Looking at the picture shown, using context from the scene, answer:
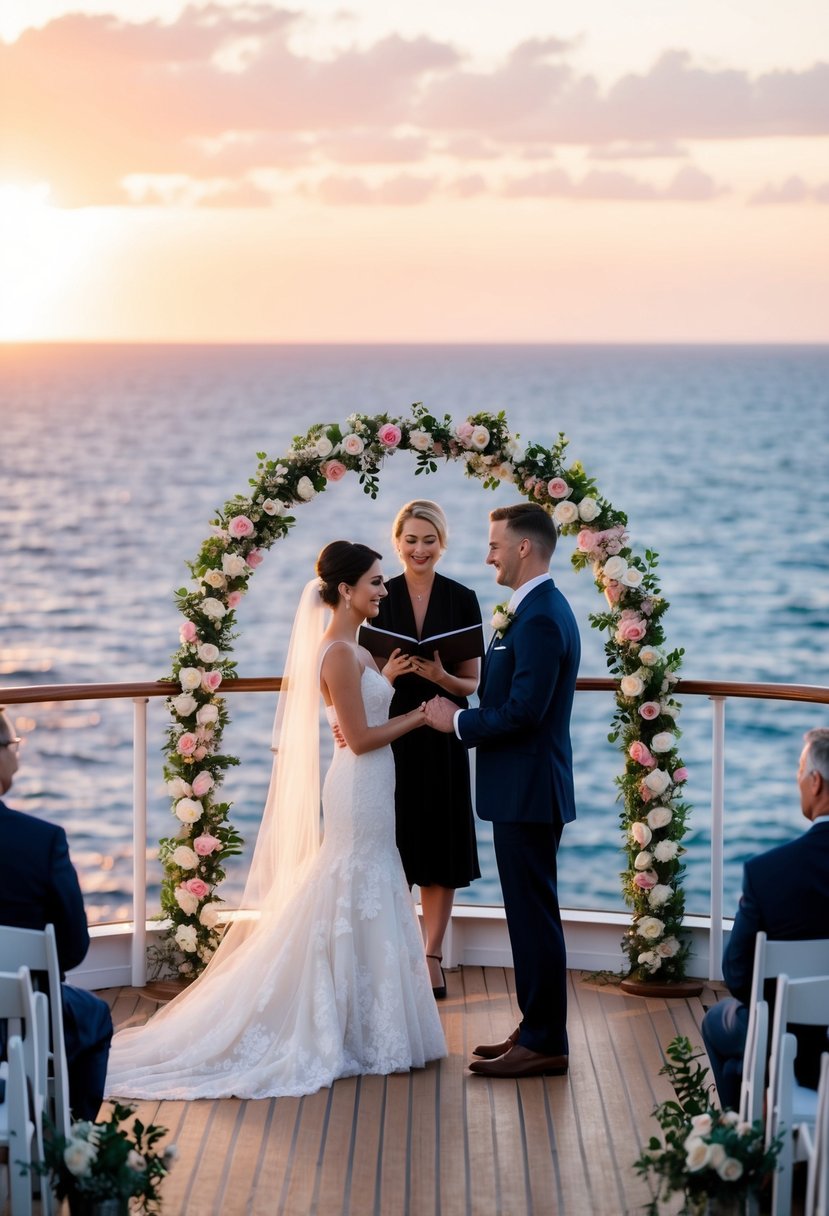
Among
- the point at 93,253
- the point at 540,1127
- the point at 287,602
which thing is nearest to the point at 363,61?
the point at 93,253

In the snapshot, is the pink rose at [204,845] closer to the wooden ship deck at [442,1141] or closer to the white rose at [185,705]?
the white rose at [185,705]

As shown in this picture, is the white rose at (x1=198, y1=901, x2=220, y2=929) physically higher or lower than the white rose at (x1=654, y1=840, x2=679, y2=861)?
lower

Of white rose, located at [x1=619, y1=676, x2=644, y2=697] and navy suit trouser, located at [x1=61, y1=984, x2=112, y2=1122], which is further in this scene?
white rose, located at [x1=619, y1=676, x2=644, y2=697]

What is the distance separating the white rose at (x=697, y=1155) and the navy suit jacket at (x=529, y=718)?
5.17 feet

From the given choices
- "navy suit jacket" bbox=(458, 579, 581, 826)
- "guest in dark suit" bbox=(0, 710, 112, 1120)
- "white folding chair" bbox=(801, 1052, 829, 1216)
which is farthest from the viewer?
"navy suit jacket" bbox=(458, 579, 581, 826)

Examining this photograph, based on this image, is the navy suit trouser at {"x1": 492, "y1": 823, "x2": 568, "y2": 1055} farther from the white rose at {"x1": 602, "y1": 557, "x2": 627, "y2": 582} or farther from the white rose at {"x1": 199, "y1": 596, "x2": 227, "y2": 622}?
the white rose at {"x1": 199, "y1": 596, "x2": 227, "y2": 622}

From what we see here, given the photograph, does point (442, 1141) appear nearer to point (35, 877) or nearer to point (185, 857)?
point (35, 877)

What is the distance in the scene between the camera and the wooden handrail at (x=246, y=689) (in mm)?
5891

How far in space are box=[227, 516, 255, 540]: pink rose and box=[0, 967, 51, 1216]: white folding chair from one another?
2894 mm

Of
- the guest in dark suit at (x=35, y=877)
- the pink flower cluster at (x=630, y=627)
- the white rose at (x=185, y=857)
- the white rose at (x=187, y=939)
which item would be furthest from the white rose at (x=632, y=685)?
the guest in dark suit at (x=35, y=877)

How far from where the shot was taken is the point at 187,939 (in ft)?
20.3

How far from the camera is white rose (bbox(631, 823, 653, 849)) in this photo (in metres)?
6.30

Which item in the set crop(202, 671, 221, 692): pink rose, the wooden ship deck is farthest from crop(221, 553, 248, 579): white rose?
the wooden ship deck

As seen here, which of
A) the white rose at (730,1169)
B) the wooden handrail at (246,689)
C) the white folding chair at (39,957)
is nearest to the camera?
the white rose at (730,1169)
